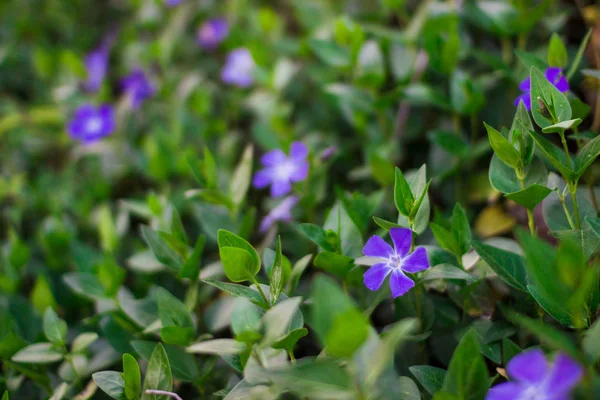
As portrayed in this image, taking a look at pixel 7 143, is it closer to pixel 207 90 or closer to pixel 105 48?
pixel 105 48

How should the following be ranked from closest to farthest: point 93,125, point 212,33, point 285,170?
1. point 285,170
2. point 93,125
3. point 212,33

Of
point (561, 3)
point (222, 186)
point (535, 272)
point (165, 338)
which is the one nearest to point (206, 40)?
point (222, 186)

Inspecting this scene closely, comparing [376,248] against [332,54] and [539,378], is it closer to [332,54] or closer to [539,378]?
[539,378]

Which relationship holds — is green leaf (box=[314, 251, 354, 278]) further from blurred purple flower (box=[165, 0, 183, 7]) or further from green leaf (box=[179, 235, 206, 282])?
blurred purple flower (box=[165, 0, 183, 7])

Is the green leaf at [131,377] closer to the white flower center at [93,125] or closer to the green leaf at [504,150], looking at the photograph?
the green leaf at [504,150]

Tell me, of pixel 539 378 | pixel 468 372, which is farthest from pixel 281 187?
pixel 539 378

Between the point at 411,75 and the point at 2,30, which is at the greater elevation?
the point at 2,30
